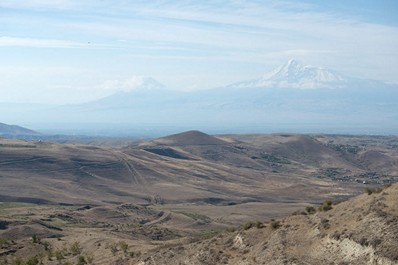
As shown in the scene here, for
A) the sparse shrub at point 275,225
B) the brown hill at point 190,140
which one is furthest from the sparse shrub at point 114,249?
the brown hill at point 190,140

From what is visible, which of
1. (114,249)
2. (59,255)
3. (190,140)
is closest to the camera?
(114,249)

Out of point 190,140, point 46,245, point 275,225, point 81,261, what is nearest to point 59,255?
point 81,261

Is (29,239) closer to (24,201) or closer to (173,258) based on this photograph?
(173,258)

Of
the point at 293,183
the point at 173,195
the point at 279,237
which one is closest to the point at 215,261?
the point at 279,237

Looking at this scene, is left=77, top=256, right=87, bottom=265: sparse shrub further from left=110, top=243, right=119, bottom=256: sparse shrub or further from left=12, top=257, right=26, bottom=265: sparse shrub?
left=12, top=257, right=26, bottom=265: sparse shrub

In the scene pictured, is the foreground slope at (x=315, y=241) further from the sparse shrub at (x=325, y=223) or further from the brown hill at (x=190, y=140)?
the brown hill at (x=190, y=140)

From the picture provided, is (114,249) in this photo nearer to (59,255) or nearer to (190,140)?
(59,255)
